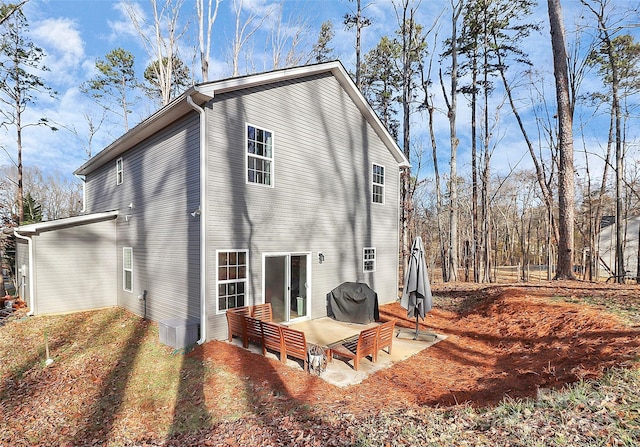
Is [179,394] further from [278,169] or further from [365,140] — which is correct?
[365,140]

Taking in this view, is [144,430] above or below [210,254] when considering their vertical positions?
below

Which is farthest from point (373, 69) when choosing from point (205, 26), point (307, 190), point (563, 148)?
point (307, 190)

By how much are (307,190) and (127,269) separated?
6.44 m

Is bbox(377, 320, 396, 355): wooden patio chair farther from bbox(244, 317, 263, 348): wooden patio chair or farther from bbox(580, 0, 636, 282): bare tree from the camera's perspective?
bbox(580, 0, 636, 282): bare tree

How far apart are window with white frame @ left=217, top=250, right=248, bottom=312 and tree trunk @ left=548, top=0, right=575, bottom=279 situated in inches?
436

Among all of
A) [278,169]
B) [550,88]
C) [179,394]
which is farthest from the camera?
[550,88]

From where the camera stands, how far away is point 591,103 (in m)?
18.5

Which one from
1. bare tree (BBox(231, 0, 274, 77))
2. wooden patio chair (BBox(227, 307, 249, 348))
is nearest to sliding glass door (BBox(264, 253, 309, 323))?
wooden patio chair (BBox(227, 307, 249, 348))

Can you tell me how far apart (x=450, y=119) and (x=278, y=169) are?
13.1 metres

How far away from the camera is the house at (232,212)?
7.71 metres

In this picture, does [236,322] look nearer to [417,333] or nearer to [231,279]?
[231,279]

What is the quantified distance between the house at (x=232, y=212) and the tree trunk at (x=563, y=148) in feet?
20.3

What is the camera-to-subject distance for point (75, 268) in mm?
10289

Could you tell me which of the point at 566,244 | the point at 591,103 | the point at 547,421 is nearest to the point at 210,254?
the point at 547,421
